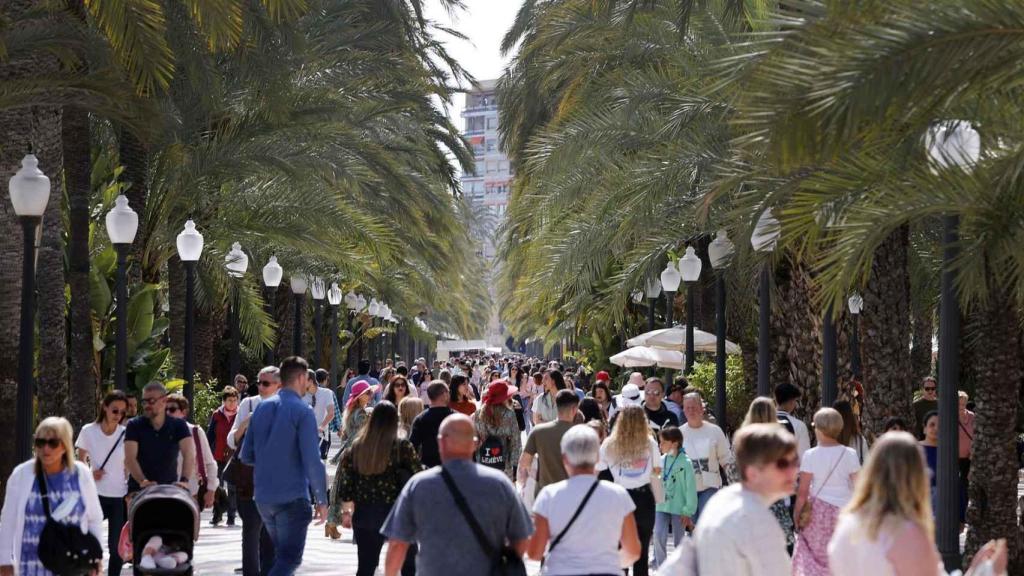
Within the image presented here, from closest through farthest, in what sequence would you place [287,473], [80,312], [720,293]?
1. [287,473]
2. [80,312]
3. [720,293]

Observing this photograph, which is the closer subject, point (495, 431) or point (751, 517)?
point (751, 517)

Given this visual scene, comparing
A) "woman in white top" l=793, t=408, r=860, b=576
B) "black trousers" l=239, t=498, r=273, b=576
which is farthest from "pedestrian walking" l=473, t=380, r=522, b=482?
"woman in white top" l=793, t=408, r=860, b=576

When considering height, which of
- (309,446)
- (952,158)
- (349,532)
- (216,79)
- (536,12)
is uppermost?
(536,12)

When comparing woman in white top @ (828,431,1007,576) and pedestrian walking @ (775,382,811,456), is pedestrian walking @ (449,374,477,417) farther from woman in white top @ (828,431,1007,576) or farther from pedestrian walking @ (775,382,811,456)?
woman in white top @ (828,431,1007,576)

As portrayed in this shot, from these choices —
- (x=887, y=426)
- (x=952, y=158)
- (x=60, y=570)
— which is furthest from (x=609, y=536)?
(x=887, y=426)

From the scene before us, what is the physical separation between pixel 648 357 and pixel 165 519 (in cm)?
1595

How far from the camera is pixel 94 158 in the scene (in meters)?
24.0

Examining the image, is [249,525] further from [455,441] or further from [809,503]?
[455,441]

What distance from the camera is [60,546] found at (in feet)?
26.3

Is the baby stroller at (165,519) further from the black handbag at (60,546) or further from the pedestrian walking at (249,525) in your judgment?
the black handbag at (60,546)

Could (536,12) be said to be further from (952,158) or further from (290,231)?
(952,158)

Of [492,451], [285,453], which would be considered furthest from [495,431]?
[285,453]

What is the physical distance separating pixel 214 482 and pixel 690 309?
12.9 metres

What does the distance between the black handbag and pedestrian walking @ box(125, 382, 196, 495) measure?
2422mm
